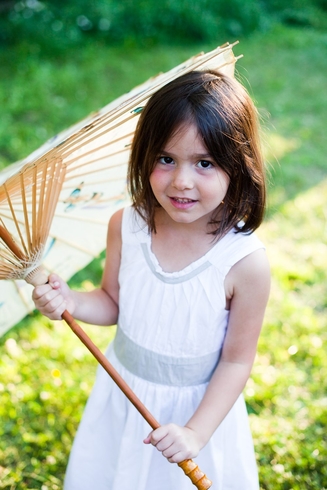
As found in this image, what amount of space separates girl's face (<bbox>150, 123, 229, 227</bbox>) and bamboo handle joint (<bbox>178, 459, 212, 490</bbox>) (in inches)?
24.6

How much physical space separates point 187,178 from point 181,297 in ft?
1.21

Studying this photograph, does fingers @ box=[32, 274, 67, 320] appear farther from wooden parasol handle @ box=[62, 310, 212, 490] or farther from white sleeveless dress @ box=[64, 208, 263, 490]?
white sleeveless dress @ box=[64, 208, 263, 490]

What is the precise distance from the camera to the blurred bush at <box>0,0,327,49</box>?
274 inches

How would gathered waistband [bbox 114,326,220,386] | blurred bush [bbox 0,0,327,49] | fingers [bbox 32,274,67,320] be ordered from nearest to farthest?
1. fingers [bbox 32,274,67,320]
2. gathered waistband [bbox 114,326,220,386]
3. blurred bush [bbox 0,0,327,49]

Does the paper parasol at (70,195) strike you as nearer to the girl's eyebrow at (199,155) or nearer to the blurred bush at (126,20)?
the girl's eyebrow at (199,155)

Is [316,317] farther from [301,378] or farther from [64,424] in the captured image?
[64,424]

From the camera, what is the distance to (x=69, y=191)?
5.76ft

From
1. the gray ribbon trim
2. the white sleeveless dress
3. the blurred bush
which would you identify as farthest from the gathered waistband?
the blurred bush

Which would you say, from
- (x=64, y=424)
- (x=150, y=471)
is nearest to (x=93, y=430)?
(x=150, y=471)

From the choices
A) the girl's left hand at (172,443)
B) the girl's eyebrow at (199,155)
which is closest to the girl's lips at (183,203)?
the girl's eyebrow at (199,155)

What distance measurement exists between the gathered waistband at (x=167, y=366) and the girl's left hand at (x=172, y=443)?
0.81 feet

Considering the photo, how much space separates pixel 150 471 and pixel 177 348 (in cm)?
44

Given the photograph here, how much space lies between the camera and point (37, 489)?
2260 mm

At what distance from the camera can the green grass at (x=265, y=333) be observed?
7.81 ft
